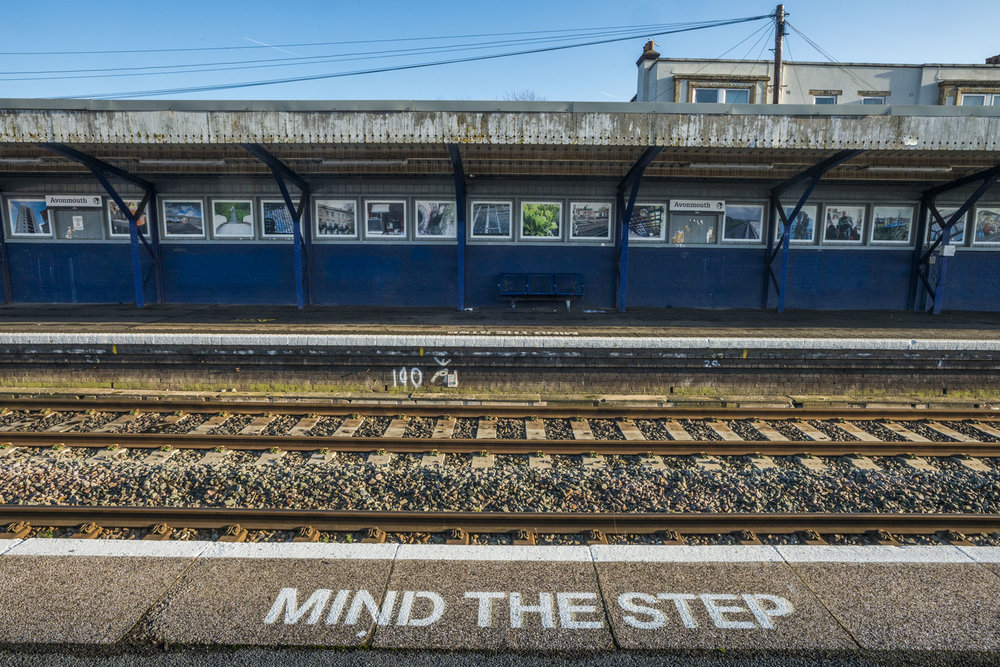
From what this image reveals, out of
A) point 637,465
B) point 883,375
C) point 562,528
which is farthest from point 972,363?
point 562,528

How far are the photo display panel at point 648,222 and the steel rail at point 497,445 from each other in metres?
9.66

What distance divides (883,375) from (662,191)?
25.6 feet

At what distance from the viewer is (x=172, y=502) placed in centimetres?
561

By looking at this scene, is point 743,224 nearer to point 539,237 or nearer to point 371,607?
point 539,237

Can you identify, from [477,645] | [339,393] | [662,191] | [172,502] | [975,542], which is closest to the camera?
[477,645]

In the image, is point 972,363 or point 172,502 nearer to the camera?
point 172,502

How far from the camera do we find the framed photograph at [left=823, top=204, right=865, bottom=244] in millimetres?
15602

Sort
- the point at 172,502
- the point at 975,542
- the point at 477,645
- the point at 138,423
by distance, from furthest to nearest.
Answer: the point at 138,423
the point at 172,502
the point at 975,542
the point at 477,645

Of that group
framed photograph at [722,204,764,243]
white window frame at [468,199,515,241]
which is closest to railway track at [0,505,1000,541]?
white window frame at [468,199,515,241]

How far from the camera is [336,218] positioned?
15656 mm

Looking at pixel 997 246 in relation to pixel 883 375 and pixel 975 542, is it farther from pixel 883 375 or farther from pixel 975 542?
pixel 975 542

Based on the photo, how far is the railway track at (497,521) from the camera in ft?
16.3

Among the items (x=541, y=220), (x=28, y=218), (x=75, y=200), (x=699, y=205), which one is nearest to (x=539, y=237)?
(x=541, y=220)

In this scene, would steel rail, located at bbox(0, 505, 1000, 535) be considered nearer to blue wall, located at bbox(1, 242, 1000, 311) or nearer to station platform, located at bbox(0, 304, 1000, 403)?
station platform, located at bbox(0, 304, 1000, 403)
